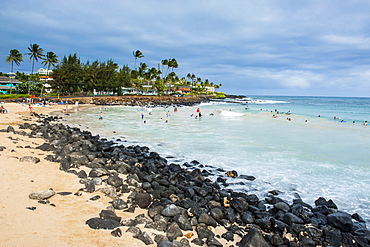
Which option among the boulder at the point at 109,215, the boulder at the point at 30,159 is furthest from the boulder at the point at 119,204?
the boulder at the point at 30,159

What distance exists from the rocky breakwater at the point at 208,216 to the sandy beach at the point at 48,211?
0.70 ft

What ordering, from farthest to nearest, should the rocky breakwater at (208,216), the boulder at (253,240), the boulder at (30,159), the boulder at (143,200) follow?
the boulder at (30,159) → the boulder at (143,200) → the rocky breakwater at (208,216) → the boulder at (253,240)

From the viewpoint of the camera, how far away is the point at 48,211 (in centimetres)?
545

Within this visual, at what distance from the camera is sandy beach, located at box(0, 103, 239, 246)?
446 centimetres

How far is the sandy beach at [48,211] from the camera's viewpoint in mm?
4461

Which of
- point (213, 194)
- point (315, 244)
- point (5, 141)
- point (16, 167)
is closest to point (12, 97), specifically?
point (5, 141)

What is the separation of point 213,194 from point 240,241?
2.22 metres

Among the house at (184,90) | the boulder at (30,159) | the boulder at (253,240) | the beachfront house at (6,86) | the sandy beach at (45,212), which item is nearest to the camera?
the sandy beach at (45,212)

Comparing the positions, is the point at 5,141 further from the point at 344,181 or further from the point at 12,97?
the point at 12,97

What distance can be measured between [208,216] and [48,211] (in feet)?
12.4

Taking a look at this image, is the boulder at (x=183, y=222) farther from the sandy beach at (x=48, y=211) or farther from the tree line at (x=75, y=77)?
the tree line at (x=75, y=77)

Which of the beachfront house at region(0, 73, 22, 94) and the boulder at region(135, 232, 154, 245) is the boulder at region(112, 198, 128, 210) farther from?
the beachfront house at region(0, 73, 22, 94)

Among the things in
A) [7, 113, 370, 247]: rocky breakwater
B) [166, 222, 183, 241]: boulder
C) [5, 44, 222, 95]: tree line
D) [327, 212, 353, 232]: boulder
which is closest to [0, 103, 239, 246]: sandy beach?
[7, 113, 370, 247]: rocky breakwater

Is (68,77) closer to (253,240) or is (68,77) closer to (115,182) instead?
(115,182)
